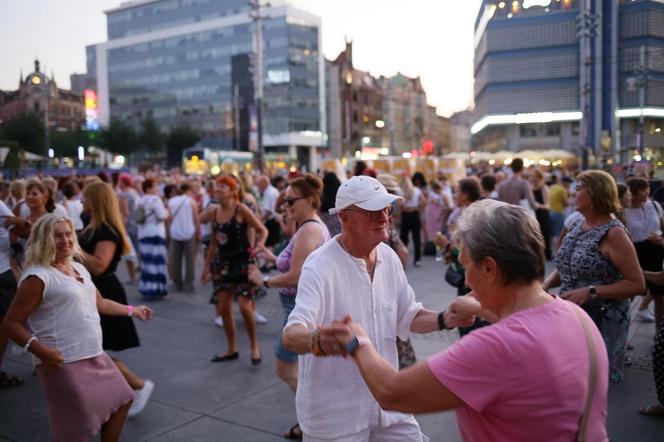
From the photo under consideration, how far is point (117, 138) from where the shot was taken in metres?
78.9

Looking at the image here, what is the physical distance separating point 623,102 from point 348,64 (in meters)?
49.1

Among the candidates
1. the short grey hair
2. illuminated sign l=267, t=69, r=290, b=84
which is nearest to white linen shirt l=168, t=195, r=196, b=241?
the short grey hair

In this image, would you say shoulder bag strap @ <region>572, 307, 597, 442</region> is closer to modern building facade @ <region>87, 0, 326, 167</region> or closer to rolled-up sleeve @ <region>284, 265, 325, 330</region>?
rolled-up sleeve @ <region>284, 265, 325, 330</region>

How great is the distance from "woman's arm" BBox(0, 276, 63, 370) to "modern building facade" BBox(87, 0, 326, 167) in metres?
84.2

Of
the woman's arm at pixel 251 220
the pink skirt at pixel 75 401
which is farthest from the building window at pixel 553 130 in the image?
the pink skirt at pixel 75 401

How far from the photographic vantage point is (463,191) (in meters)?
5.82

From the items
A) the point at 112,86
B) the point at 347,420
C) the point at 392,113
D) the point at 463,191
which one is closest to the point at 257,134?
the point at 463,191

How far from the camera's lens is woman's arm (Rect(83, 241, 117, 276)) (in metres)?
4.86

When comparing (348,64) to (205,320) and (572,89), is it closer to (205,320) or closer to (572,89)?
(572,89)

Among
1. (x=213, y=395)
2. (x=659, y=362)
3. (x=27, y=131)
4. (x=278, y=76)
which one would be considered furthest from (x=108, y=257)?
(x=278, y=76)

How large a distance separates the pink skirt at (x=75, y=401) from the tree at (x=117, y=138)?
80.1 metres

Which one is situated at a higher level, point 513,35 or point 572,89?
point 513,35

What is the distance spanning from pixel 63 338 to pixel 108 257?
1263 mm

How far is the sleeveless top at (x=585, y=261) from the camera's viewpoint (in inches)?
184
